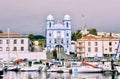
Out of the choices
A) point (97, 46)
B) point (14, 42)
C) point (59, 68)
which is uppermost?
point (14, 42)

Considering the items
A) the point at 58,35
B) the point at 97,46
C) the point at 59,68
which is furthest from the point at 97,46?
the point at 59,68

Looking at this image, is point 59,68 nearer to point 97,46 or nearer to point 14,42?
point 14,42

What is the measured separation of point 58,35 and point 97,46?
11.9 metres

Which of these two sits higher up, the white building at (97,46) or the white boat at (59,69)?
the white building at (97,46)

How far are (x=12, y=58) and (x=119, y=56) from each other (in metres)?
20.0

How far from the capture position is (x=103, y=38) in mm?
95312

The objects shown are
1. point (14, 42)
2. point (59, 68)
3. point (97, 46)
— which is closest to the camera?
point (59, 68)

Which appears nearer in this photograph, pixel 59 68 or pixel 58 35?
pixel 59 68

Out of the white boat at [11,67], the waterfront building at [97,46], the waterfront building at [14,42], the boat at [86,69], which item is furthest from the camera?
the waterfront building at [97,46]

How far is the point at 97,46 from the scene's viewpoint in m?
94.6

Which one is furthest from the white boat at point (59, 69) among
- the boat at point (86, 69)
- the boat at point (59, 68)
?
the boat at point (86, 69)

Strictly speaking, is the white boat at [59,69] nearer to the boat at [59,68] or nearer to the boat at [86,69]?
the boat at [59,68]

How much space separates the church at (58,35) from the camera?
102 meters

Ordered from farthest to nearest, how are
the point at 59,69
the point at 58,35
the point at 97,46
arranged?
1. the point at 58,35
2. the point at 97,46
3. the point at 59,69
